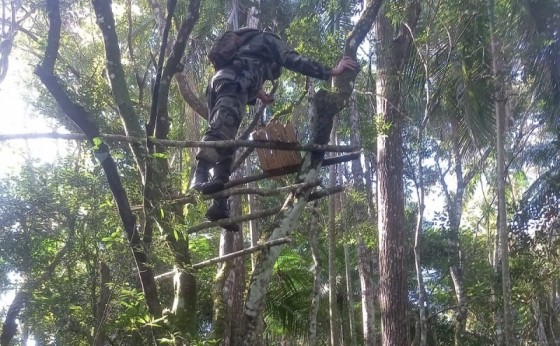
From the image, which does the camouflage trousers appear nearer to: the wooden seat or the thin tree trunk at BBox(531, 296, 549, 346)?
the wooden seat

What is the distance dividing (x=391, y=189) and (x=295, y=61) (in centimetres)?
374

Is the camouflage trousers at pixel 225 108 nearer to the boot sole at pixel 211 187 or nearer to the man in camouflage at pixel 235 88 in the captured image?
the man in camouflage at pixel 235 88

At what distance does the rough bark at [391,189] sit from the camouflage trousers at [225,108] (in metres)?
2.98

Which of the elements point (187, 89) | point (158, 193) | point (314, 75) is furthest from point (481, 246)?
point (158, 193)

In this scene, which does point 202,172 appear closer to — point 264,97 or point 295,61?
point 295,61

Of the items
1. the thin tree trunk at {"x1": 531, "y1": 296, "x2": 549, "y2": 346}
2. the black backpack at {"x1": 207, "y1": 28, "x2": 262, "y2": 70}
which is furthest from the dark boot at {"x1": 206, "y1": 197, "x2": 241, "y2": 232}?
the thin tree trunk at {"x1": 531, "y1": 296, "x2": 549, "y2": 346}

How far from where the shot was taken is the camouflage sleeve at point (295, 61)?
3.51 m

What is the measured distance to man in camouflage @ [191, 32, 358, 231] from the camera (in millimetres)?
3293

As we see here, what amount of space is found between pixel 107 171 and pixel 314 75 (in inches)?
57.9

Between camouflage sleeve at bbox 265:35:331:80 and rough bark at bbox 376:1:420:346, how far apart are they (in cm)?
273

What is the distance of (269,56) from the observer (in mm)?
3738

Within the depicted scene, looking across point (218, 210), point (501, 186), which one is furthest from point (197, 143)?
point (501, 186)

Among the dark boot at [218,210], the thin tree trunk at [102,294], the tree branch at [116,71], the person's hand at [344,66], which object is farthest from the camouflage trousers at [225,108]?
the thin tree trunk at [102,294]

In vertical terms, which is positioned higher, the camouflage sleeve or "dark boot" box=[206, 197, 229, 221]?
the camouflage sleeve
